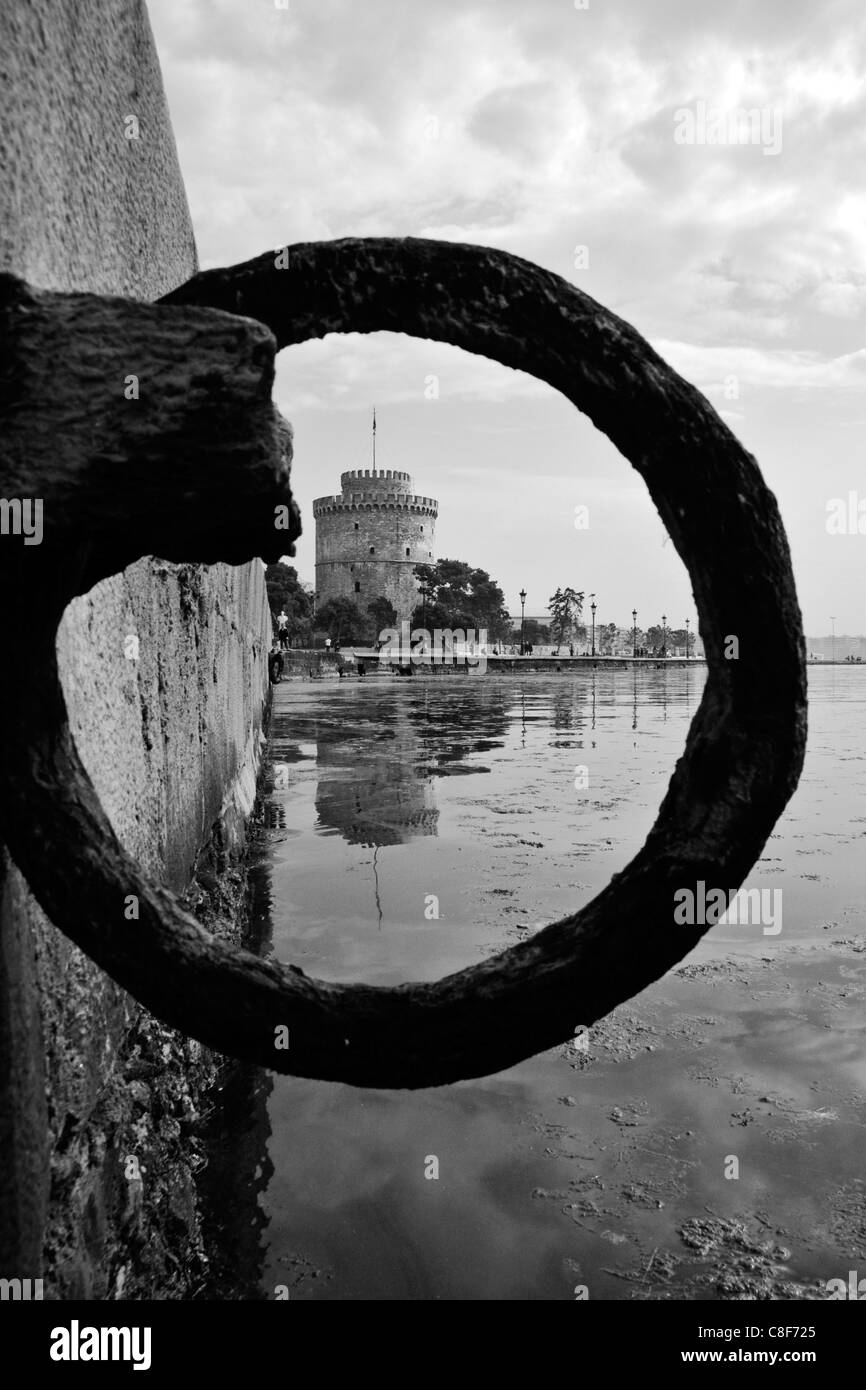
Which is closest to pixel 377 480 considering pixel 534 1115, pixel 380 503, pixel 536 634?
pixel 380 503

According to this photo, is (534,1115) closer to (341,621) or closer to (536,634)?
(341,621)

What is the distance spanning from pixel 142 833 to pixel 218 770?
232cm

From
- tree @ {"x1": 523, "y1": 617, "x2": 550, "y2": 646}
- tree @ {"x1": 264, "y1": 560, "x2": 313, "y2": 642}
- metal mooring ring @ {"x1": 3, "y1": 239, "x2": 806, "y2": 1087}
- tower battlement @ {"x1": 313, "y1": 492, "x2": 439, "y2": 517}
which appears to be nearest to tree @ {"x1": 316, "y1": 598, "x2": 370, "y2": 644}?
tree @ {"x1": 264, "y1": 560, "x2": 313, "y2": 642}

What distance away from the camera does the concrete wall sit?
139 centimetres

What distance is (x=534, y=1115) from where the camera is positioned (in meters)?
2.53

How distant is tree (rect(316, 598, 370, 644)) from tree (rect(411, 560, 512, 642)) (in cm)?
389

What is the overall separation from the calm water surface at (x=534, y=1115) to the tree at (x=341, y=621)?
5769 centimetres

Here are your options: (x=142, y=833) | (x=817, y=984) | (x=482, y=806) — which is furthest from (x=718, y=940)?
(x=482, y=806)

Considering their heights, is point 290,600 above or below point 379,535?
below

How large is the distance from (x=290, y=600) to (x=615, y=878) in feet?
173

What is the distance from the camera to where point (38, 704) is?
1192 millimetres

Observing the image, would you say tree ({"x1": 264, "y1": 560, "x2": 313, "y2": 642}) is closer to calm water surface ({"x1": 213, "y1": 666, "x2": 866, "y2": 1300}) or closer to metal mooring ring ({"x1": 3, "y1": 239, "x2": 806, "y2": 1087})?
calm water surface ({"x1": 213, "y1": 666, "x2": 866, "y2": 1300})

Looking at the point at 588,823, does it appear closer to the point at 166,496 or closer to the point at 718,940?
the point at 718,940

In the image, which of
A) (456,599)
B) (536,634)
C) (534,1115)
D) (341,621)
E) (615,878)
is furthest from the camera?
(536,634)
